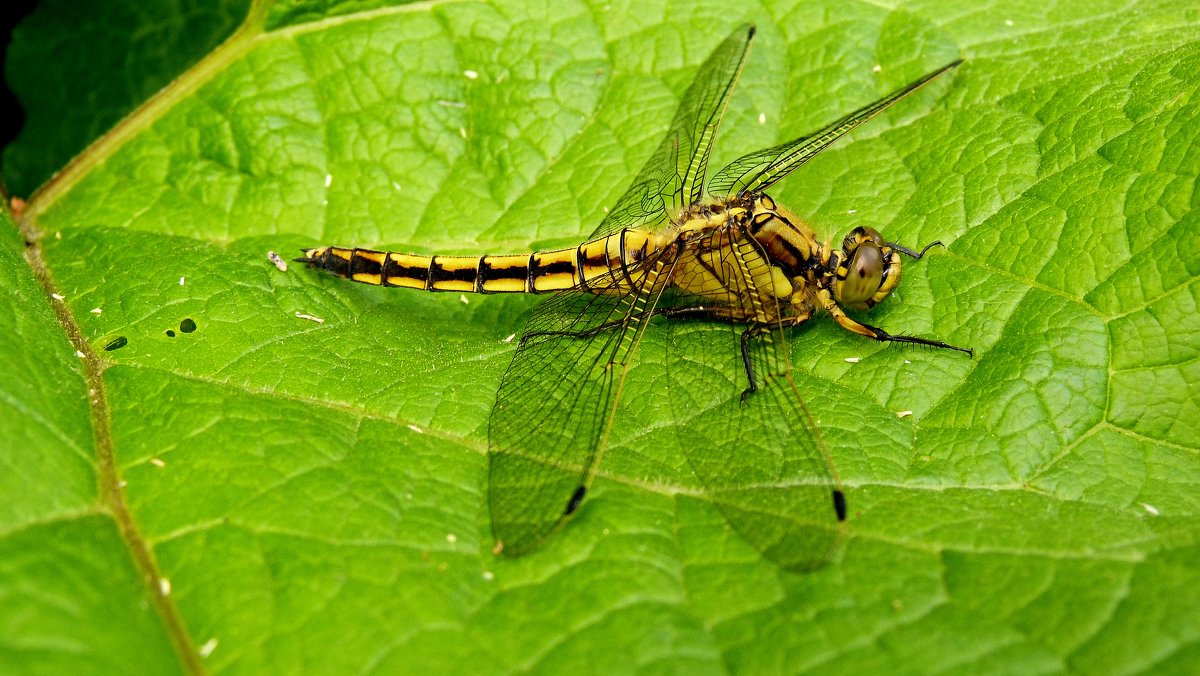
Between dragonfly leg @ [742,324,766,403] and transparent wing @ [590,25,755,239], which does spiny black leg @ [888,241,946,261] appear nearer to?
dragonfly leg @ [742,324,766,403]

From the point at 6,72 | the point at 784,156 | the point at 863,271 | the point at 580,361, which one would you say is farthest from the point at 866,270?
the point at 6,72

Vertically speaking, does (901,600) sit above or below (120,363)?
below

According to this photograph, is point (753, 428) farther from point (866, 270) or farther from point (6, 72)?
point (6, 72)

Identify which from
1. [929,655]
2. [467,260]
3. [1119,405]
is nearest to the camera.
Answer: [929,655]

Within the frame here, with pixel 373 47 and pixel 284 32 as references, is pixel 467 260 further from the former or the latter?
pixel 284 32

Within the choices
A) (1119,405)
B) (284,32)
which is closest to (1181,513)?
(1119,405)

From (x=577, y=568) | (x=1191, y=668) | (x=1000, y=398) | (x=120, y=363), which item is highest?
(x=120, y=363)
